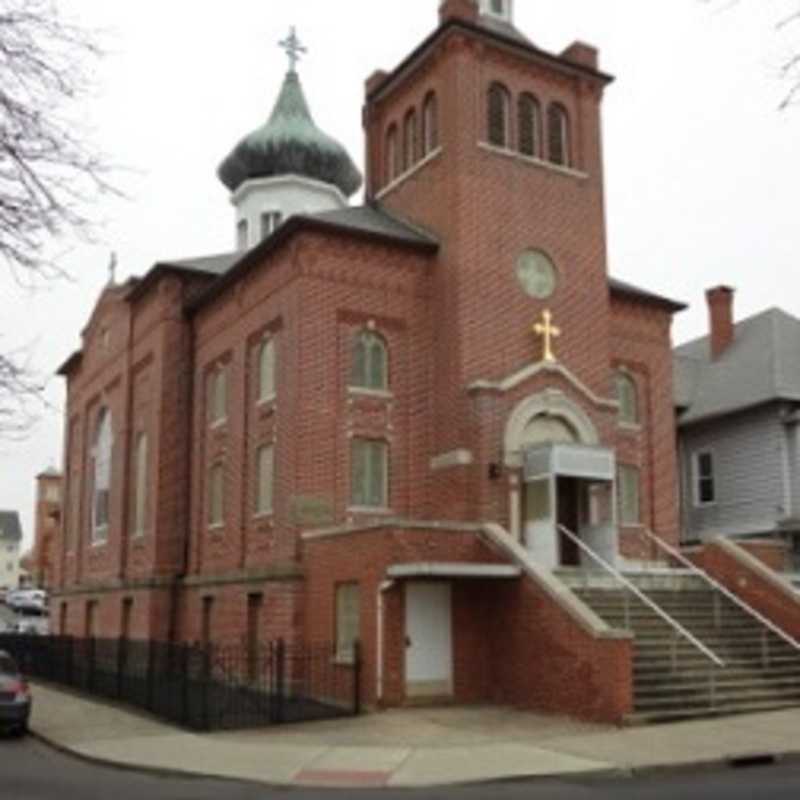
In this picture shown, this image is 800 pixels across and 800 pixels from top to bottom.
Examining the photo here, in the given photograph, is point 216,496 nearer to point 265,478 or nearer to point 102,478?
point 265,478

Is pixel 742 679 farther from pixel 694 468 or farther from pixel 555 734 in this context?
pixel 694 468

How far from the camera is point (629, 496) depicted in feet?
101

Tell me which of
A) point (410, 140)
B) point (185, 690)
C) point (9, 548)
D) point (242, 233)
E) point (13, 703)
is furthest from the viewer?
point (9, 548)

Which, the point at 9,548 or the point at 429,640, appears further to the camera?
the point at 9,548

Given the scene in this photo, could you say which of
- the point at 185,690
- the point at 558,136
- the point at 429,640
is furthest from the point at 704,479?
the point at 185,690

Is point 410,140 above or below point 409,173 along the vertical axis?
above

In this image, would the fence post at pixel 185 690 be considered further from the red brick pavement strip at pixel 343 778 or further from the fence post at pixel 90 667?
the fence post at pixel 90 667

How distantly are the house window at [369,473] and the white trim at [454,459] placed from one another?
3.68ft

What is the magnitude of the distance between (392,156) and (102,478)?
631 inches

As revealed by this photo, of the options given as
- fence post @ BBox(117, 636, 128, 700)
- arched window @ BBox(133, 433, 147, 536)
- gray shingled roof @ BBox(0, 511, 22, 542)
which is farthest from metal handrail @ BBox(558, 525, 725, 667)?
gray shingled roof @ BBox(0, 511, 22, 542)

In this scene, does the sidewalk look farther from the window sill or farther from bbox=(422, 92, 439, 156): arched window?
bbox=(422, 92, 439, 156): arched window

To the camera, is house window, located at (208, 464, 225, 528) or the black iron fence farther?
house window, located at (208, 464, 225, 528)

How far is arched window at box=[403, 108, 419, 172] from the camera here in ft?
97.9

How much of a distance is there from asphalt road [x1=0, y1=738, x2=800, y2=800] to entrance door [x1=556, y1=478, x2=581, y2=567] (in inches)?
473
